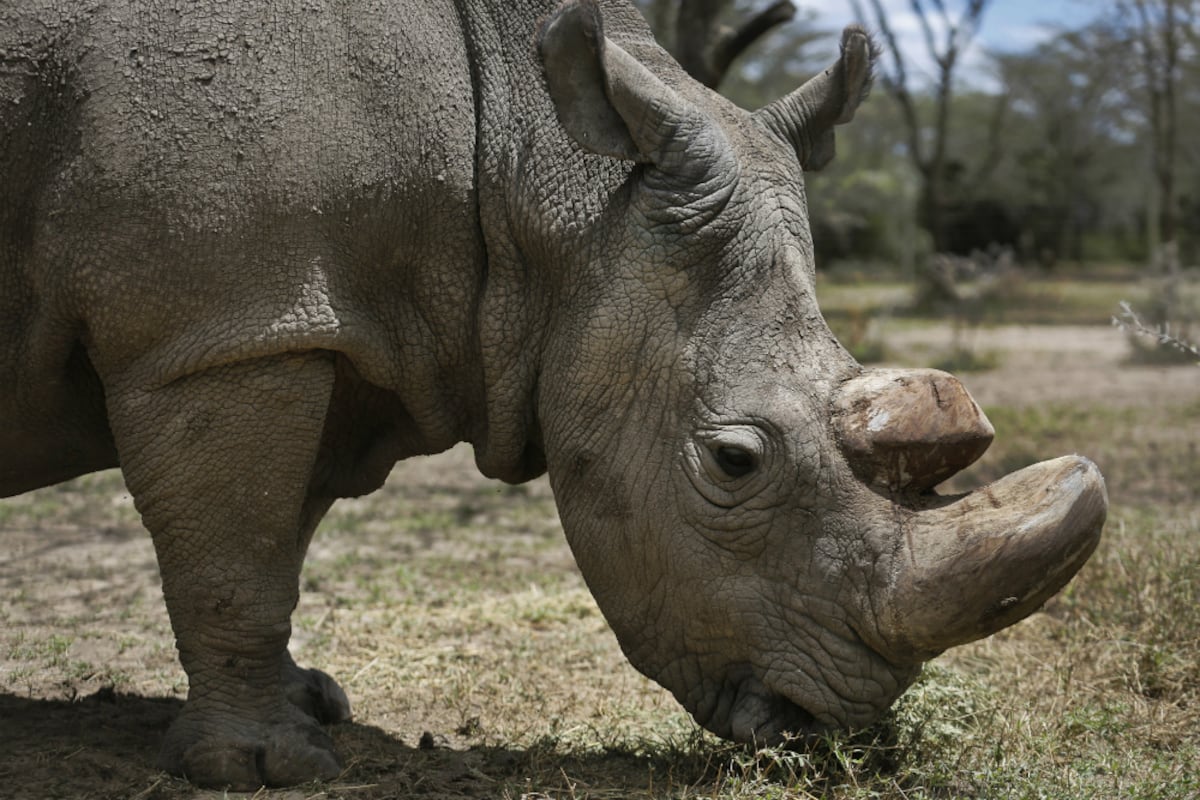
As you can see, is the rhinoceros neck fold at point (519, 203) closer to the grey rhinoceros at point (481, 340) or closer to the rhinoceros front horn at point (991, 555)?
the grey rhinoceros at point (481, 340)

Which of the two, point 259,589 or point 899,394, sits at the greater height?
point 899,394

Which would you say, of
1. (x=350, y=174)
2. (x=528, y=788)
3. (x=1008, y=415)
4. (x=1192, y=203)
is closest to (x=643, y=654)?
(x=528, y=788)

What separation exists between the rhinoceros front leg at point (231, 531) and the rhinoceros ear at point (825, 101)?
1.54 metres

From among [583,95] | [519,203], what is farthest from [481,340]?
[583,95]

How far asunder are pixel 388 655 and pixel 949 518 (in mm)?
2782

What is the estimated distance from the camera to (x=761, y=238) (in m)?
3.78

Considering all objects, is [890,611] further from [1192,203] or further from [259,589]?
[1192,203]

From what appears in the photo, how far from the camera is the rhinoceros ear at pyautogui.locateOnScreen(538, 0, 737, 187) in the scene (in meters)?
3.70

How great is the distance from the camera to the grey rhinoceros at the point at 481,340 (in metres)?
3.54

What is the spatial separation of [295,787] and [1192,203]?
41.4 m

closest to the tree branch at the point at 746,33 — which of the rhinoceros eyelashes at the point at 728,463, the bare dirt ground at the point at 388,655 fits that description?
the bare dirt ground at the point at 388,655

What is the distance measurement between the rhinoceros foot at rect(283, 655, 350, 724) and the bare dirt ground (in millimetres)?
63

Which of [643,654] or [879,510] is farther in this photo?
[643,654]

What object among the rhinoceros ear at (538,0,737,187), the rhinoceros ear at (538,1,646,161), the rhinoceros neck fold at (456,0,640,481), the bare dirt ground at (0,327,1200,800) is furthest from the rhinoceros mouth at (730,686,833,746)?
the rhinoceros ear at (538,1,646,161)
